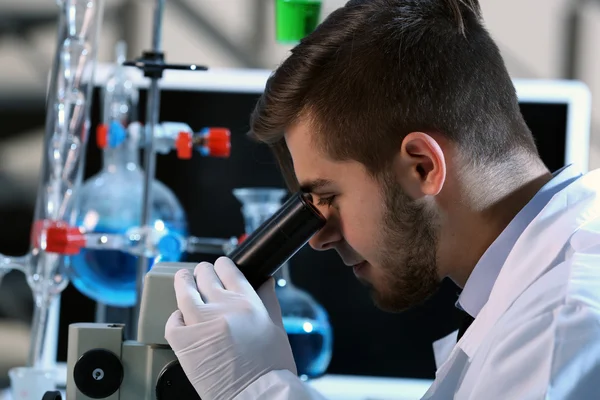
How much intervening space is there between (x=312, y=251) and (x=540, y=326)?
4.11 ft

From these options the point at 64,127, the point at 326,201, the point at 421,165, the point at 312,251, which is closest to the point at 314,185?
the point at 326,201

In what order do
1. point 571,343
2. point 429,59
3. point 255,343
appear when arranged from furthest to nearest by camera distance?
point 429,59
point 255,343
point 571,343

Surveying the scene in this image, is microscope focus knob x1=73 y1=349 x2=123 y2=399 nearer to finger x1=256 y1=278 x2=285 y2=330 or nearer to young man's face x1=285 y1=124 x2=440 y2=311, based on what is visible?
finger x1=256 y1=278 x2=285 y2=330

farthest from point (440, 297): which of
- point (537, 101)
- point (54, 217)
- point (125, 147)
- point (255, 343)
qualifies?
point (255, 343)

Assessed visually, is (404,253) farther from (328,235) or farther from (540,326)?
(540,326)

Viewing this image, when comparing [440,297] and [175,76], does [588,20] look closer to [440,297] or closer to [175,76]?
[440,297]

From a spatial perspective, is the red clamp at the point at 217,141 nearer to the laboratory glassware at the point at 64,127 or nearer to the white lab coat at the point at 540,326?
the laboratory glassware at the point at 64,127

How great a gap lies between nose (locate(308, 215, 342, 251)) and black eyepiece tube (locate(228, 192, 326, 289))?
0.23ft

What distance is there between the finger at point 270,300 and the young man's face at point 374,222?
10 centimetres

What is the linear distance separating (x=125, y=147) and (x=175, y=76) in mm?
381

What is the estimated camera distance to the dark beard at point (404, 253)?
1220 mm

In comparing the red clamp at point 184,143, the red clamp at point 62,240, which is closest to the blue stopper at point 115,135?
the red clamp at point 184,143

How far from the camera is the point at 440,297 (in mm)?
2207

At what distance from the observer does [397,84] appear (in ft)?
A: 3.97
